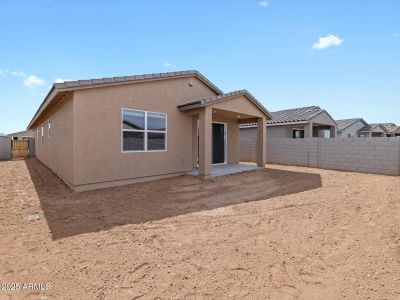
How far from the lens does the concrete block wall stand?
10.7 metres

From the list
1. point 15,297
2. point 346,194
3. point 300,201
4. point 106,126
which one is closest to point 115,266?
point 15,297

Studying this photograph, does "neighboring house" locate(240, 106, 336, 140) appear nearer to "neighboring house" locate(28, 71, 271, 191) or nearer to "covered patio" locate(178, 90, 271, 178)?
"covered patio" locate(178, 90, 271, 178)

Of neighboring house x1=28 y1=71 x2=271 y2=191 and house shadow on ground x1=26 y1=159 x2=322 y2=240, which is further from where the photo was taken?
neighboring house x1=28 y1=71 x2=271 y2=191

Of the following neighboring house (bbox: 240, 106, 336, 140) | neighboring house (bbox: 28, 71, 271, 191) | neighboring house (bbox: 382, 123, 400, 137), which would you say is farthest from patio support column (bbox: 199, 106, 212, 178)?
neighboring house (bbox: 382, 123, 400, 137)

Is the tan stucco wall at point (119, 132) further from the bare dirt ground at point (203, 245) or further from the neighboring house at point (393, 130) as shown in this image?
the neighboring house at point (393, 130)

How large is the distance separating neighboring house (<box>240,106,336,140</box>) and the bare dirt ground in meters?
11.5

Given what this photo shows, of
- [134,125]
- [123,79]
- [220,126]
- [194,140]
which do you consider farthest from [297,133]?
[123,79]

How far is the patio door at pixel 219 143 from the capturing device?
42.8 ft

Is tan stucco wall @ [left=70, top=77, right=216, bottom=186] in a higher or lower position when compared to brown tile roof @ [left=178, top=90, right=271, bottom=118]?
lower

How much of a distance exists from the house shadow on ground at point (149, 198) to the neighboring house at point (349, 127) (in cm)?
1794

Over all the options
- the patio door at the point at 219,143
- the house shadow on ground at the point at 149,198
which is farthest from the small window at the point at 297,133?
the house shadow on ground at the point at 149,198

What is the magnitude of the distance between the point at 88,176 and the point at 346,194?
26.8ft

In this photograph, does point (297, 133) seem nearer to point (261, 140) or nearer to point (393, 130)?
point (261, 140)

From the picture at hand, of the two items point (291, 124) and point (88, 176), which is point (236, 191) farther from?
point (291, 124)
